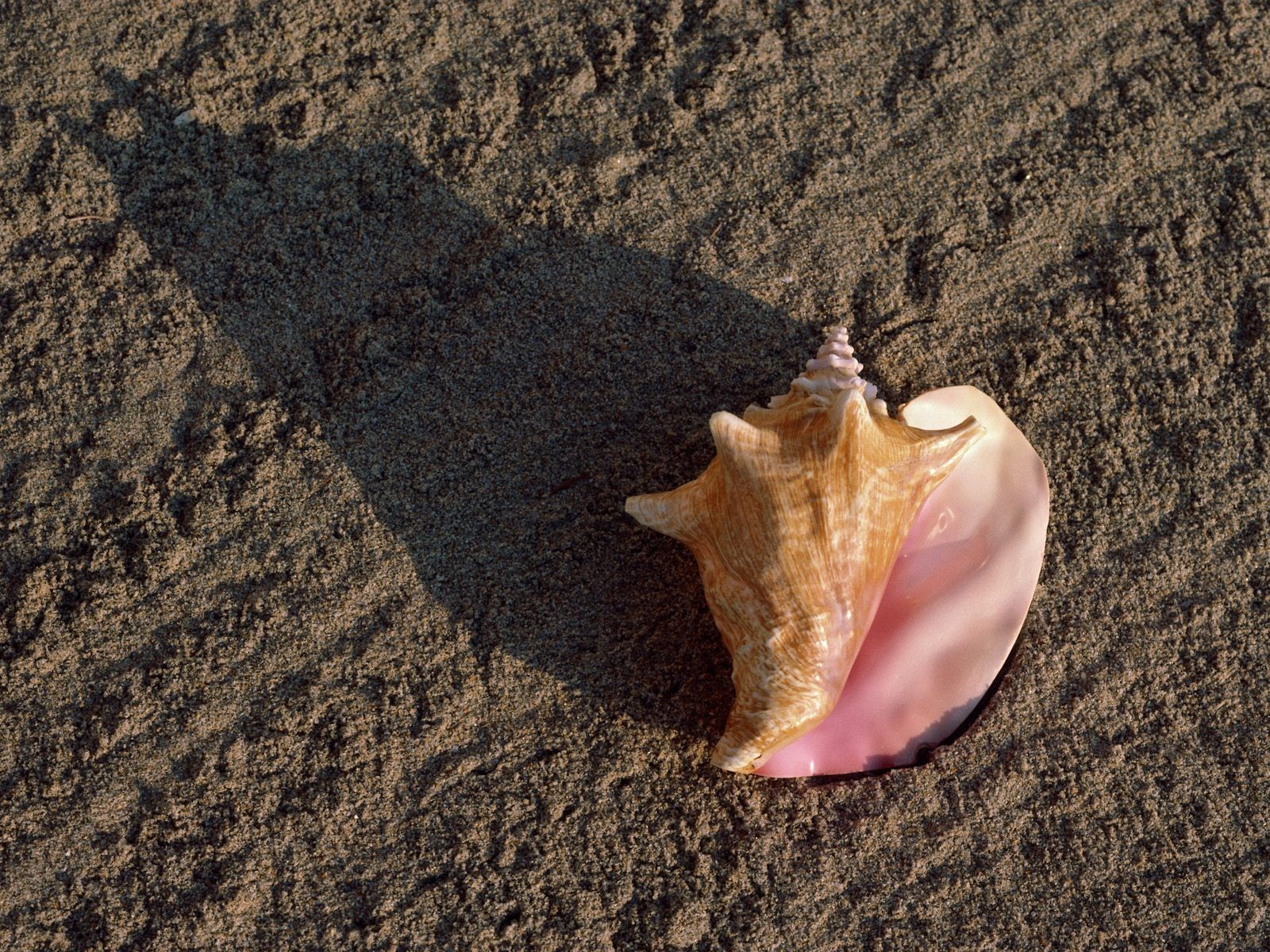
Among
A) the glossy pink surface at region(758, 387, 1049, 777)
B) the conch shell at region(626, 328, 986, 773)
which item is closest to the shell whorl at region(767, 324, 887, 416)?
the conch shell at region(626, 328, 986, 773)

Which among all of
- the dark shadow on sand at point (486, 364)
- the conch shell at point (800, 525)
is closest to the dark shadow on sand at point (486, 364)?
the dark shadow on sand at point (486, 364)

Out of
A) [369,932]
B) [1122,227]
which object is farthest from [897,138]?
[369,932]

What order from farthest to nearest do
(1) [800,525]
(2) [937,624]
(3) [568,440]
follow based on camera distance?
(3) [568,440]
(2) [937,624]
(1) [800,525]

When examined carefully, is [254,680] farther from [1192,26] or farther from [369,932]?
[1192,26]

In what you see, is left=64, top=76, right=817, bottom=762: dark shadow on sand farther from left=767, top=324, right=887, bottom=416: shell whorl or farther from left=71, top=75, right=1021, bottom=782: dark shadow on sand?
left=767, top=324, right=887, bottom=416: shell whorl

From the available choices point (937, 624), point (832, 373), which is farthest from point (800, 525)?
point (937, 624)

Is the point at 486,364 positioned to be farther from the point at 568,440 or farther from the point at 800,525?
the point at 800,525
